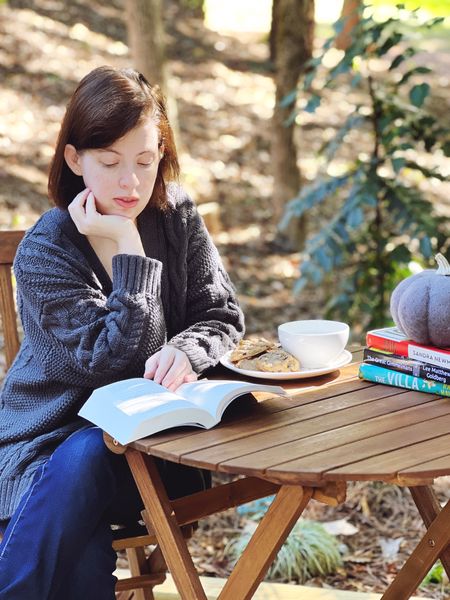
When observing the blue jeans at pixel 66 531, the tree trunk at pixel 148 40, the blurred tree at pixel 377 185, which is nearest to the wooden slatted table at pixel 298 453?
the blue jeans at pixel 66 531

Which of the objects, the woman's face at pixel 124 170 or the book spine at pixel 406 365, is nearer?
the book spine at pixel 406 365

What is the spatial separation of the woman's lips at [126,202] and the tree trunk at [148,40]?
3.49m

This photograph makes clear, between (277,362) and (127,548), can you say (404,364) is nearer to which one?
(277,362)

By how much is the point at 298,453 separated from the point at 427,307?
0.53 m

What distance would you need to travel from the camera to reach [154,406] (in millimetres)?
1879

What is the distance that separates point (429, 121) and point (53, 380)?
2.31m

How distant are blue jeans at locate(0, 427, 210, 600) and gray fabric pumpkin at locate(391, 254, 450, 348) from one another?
0.72 metres

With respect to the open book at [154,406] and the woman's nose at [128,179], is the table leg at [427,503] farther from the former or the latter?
the woman's nose at [128,179]

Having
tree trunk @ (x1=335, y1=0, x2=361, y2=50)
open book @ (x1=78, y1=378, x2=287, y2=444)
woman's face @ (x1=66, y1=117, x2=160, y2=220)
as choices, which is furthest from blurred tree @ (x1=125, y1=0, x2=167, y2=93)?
open book @ (x1=78, y1=378, x2=287, y2=444)

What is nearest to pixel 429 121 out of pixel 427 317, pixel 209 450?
pixel 427 317

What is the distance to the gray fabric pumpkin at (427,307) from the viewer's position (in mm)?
2029

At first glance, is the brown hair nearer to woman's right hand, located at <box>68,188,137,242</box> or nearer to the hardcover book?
woman's right hand, located at <box>68,188,137,242</box>

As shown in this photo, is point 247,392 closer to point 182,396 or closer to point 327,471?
point 182,396

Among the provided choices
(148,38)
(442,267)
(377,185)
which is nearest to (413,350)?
(442,267)
